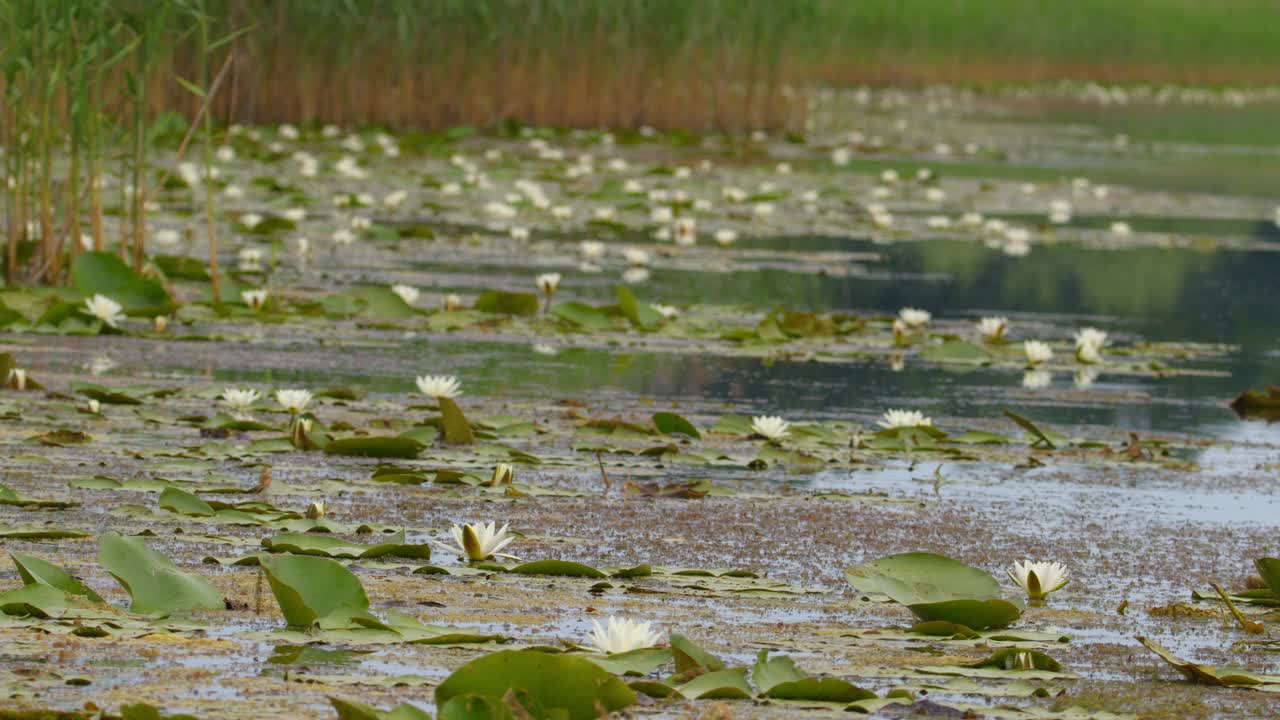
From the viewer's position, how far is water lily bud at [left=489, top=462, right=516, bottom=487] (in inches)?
183

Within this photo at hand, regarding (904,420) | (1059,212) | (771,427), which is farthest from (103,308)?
(1059,212)

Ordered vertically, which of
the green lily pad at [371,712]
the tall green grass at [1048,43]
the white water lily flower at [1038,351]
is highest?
the tall green grass at [1048,43]

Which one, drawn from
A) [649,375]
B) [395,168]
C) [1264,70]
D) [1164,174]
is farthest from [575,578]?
[1264,70]

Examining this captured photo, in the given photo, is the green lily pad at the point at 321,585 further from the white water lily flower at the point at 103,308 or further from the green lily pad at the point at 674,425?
the white water lily flower at the point at 103,308

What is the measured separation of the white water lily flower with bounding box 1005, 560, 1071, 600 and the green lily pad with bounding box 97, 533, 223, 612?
57.0 inches

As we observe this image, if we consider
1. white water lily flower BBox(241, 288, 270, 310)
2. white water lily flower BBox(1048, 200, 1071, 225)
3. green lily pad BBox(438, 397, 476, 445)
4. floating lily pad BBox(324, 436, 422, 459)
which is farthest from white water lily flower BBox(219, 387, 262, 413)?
white water lily flower BBox(1048, 200, 1071, 225)

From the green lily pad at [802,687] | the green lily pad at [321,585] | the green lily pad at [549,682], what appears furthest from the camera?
the green lily pad at [321,585]

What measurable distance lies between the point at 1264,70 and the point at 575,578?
3957cm

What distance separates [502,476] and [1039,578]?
146 centimetres

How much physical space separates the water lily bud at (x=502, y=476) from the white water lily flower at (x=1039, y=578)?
138 cm

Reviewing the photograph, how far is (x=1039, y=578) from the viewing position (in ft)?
12.0

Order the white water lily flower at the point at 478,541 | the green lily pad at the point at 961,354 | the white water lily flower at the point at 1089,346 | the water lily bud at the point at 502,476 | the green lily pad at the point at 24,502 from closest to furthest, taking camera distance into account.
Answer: the white water lily flower at the point at 478,541
the green lily pad at the point at 24,502
the water lily bud at the point at 502,476
the white water lily flower at the point at 1089,346
the green lily pad at the point at 961,354

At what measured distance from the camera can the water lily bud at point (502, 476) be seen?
15.2 ft

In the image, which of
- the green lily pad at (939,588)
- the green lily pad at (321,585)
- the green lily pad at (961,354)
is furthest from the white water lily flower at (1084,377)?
the green lily pad at (321,585)
